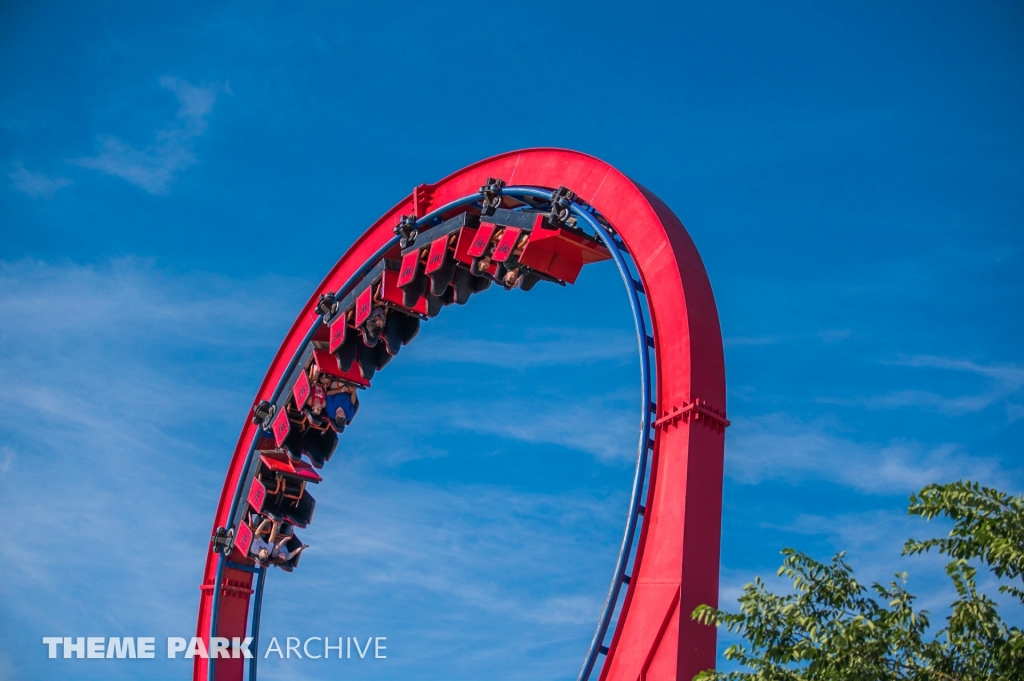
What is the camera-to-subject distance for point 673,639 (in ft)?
29.8

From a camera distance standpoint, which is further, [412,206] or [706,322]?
[412,206]

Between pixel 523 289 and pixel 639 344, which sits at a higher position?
pixel 523 289

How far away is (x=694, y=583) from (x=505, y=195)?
20.1ft

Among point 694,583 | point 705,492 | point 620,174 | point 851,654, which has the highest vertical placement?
point 620,174

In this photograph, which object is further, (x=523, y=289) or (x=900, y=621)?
(x=523, y=289)

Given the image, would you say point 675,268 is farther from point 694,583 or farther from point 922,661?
point 922,661

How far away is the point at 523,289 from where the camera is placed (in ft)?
45.8

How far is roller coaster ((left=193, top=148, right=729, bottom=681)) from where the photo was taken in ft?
31.3

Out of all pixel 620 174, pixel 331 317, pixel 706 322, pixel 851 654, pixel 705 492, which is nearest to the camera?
pixel 851 654

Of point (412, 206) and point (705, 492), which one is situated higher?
point (412, 206)

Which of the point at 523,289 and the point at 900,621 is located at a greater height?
the point at 523,289

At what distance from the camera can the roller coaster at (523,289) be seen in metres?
9.55

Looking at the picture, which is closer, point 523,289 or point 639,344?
point 639,344

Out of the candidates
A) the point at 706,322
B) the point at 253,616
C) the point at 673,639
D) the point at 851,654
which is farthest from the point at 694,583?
the point at 253,616
